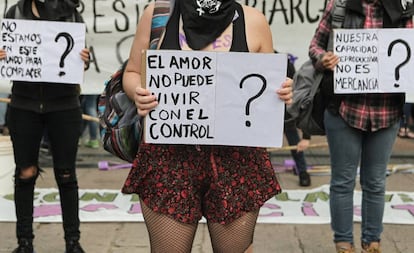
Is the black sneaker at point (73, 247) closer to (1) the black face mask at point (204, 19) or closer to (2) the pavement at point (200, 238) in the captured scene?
(2) the pavement at point (200, 238)

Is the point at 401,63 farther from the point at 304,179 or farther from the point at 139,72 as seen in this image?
the point at 304,179

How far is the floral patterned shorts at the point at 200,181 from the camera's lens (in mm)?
2838

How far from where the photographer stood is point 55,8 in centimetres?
461

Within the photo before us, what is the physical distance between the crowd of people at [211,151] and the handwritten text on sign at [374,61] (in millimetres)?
75

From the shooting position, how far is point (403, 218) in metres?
5.83

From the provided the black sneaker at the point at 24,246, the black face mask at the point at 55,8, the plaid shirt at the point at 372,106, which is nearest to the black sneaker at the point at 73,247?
the black sneaker at the point at 24,246

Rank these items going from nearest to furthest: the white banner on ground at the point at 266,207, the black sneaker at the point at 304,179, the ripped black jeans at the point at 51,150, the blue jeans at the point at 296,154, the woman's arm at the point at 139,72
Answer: the woman's arm at the point at 139,72 < the ripped black jeans at the point at 51,150 < the white banner on ground at the point at 266,207 < the black sneaker at the point at 304,179 < the blue jeans at the point at 296,154

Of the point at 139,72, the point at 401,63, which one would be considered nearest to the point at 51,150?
the point at 139,72

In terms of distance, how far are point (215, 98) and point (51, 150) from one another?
2.10m

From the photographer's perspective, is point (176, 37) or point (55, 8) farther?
point (55, 8)

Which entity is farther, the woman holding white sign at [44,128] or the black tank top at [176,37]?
the woman holding white sign at [44,128]

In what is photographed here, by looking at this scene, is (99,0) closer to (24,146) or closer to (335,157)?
(24,146)

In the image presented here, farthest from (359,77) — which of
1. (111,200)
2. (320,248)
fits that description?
(111,200)

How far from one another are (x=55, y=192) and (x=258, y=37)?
4.23 meters
